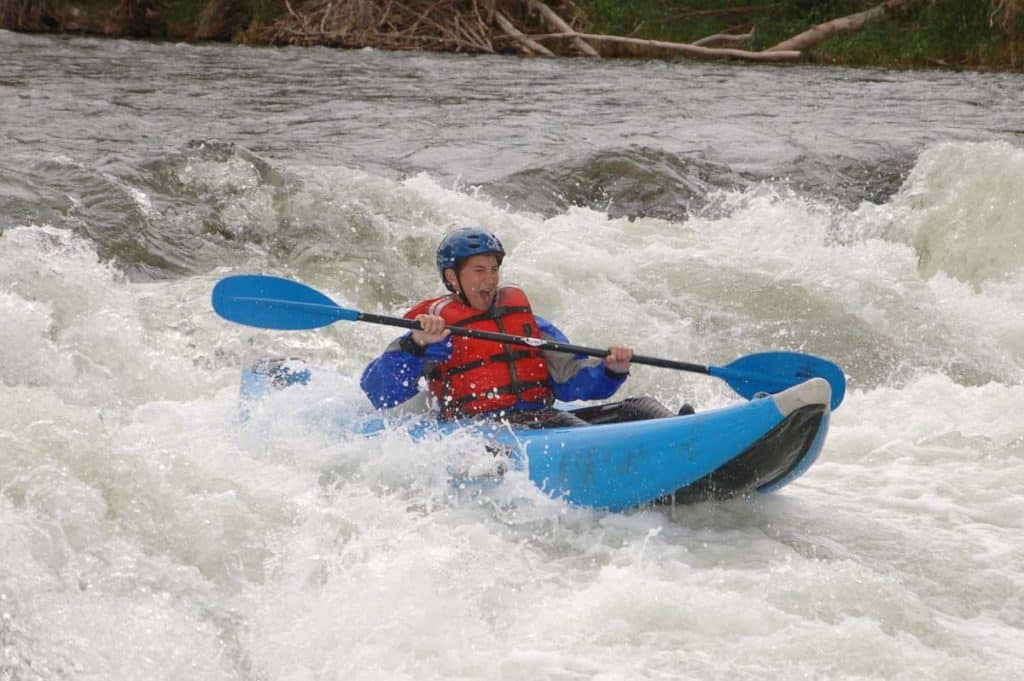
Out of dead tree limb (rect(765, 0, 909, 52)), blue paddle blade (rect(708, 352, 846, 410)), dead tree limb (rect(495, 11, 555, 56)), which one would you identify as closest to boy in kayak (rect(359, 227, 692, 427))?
blue paddle blade (rect(708, 352, 846, 410))

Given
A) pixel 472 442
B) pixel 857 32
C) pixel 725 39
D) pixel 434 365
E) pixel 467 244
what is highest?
pixel 857 32

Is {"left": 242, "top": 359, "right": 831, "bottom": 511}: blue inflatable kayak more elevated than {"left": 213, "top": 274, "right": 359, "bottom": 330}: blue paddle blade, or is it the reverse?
{"left": 213, "top": 274, "right": 359, "bottom": 330}: blue paddle blade

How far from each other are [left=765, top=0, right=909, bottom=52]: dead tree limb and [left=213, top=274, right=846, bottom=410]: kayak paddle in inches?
494

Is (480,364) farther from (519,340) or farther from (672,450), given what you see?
(672,450)

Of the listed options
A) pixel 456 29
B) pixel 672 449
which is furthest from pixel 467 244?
pixel 456 29

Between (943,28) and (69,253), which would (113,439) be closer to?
(69,253)

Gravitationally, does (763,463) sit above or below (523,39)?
below

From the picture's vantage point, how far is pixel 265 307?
4910mm

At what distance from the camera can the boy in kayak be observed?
14.9 feet

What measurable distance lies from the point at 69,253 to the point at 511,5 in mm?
12800

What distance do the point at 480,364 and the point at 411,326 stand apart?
0.27 meters

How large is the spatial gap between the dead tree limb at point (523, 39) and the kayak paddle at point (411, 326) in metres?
12.7

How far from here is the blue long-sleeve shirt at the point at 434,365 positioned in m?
4.55

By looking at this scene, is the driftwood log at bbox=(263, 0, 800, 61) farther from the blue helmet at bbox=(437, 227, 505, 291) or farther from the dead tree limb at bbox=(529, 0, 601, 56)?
the blue helmet at bbox=(437, 227, 505, 291)
